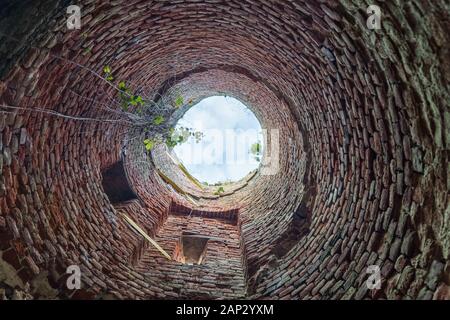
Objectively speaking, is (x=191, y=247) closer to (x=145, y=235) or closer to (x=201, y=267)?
(x=145, y=235)

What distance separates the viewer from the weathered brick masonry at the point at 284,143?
251 centimetres

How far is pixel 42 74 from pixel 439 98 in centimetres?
316

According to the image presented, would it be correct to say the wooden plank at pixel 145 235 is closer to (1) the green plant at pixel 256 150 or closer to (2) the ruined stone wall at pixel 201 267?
(2) the ruined stone wall at pixel 201 267

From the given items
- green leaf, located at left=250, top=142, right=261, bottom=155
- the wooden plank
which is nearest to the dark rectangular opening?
the wooden plank

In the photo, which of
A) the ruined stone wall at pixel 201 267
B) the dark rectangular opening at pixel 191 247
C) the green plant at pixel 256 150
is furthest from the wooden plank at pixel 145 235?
the green plant at pixel 256 150

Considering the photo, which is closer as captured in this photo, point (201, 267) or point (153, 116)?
point (201, 267)

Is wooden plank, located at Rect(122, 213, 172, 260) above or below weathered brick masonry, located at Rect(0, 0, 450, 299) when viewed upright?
below

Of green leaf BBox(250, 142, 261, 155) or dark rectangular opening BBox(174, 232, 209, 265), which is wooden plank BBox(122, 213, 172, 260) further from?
green leaf BBox(250, 142, 261, 155)

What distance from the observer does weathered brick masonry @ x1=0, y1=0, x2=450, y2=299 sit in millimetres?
2512

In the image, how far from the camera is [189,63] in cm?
559

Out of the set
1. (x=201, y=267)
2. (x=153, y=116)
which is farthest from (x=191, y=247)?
(x=153, y=116)

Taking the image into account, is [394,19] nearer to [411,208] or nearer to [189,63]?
[411,208]

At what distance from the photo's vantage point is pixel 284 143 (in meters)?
6.01
